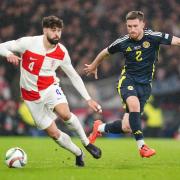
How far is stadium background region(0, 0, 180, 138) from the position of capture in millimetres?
19188

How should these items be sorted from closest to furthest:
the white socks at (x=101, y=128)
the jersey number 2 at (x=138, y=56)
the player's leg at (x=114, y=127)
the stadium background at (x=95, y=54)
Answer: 1. the jersey number 2 at (x=138, y=56)
2. the player's leg at (x=114, y=127)
3. the white socks at (x=101, y=128)
4. the stadium background at (x=95, y=54)

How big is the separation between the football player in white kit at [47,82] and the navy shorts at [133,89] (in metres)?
1.11

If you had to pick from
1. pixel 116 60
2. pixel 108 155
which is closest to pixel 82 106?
pixel 116 60

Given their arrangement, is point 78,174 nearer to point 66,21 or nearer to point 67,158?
point 67,158

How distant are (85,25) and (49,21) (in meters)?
14.4

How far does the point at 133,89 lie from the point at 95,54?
1219cm

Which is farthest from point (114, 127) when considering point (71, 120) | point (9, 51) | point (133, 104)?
point (9, 51)

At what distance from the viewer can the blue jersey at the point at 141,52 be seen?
902cm

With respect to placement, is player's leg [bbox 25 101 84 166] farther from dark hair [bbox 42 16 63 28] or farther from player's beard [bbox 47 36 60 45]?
dark hair [bbox 42 16 63 28]

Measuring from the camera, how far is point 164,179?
6.69 metres

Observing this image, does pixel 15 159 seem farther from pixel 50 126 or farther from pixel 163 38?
pixel 163 38

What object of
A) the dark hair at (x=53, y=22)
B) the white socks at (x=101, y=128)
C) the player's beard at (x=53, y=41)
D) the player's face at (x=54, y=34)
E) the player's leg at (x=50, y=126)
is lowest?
the white socks at (x=101, y=128)

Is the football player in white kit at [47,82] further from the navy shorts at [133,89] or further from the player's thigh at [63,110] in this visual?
the navy shorts at [133,89]

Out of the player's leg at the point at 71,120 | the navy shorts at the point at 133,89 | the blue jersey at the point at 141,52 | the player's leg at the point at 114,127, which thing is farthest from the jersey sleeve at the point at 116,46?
the player's leg at the point at 71,120
